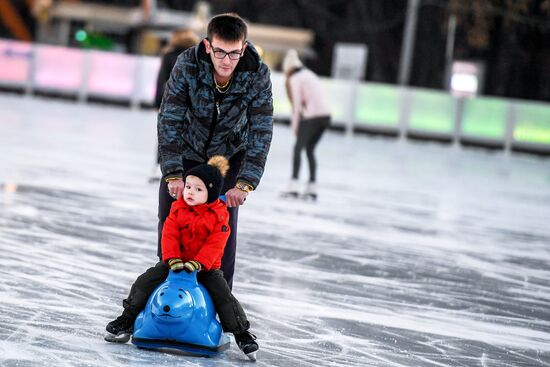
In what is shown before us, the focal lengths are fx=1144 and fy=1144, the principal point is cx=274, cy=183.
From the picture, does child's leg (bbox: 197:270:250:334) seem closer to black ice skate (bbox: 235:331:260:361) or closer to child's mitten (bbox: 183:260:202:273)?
black ice skate (bbox: 235:331:260:361)

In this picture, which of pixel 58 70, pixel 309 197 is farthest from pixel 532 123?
pixel 309 197

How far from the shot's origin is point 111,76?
25.2 meters

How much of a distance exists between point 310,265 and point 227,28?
2.86 metres

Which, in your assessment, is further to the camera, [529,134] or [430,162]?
[529,134]

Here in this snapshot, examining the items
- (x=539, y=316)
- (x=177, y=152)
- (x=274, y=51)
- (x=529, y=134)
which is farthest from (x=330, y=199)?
(x=274, y=51)

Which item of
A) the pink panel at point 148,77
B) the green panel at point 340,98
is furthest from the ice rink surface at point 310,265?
the pink panel at point 148,77

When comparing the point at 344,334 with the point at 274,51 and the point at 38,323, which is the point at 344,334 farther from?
the point at 274,51

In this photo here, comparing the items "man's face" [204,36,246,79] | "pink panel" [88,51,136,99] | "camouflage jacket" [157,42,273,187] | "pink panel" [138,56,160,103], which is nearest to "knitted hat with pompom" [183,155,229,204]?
"camouflage jacket" [157,42,273,187]

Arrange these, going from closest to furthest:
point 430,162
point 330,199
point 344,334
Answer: point 344,334 < point 330,199 < point 430,162

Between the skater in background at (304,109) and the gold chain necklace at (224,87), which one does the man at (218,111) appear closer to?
the gold chain necklace at (224,87)

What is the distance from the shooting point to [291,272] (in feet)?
20.7

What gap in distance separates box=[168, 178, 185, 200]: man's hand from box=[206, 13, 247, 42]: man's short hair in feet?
1.72

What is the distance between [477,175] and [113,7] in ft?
80.0

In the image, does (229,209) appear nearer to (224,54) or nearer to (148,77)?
(224,54)
